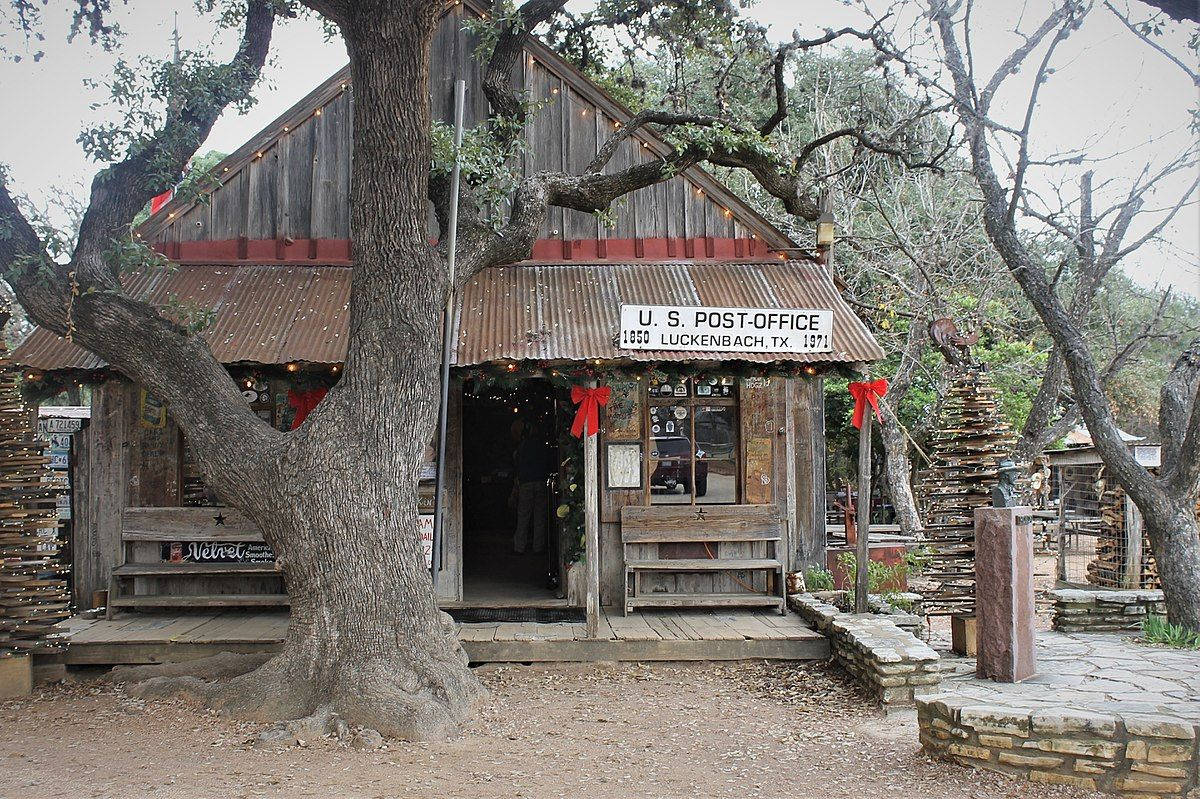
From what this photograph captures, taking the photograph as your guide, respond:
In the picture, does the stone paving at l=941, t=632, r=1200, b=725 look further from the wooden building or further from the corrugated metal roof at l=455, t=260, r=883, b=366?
the corrugated metal roof at l=455, t=260, r=883, b=366

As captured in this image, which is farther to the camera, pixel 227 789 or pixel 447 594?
pixel 447 594

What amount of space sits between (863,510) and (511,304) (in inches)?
163

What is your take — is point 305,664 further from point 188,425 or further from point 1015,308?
point 1015,308

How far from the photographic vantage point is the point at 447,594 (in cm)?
1030

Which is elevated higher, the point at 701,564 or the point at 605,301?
the point at 605,301

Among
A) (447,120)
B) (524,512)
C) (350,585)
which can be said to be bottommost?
(350,585)

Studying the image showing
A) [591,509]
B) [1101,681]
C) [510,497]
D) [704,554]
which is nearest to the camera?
[1101,681]

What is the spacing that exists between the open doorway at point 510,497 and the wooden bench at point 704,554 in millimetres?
1042

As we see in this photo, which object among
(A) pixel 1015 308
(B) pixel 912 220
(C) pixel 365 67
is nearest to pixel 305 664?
(C) pixel 365 67

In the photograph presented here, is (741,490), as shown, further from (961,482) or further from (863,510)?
(961,482)

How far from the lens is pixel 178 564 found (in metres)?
10.2

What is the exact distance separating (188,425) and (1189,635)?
9.15 m

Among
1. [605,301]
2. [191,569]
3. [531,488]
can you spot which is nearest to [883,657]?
[605,301]

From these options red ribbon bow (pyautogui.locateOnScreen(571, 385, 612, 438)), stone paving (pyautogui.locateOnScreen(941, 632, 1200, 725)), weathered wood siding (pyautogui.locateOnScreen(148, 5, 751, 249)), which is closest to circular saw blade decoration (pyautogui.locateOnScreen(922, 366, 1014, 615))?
stone paving (pyautogui.locateOnScreen(941, 632, 1200, 725))
